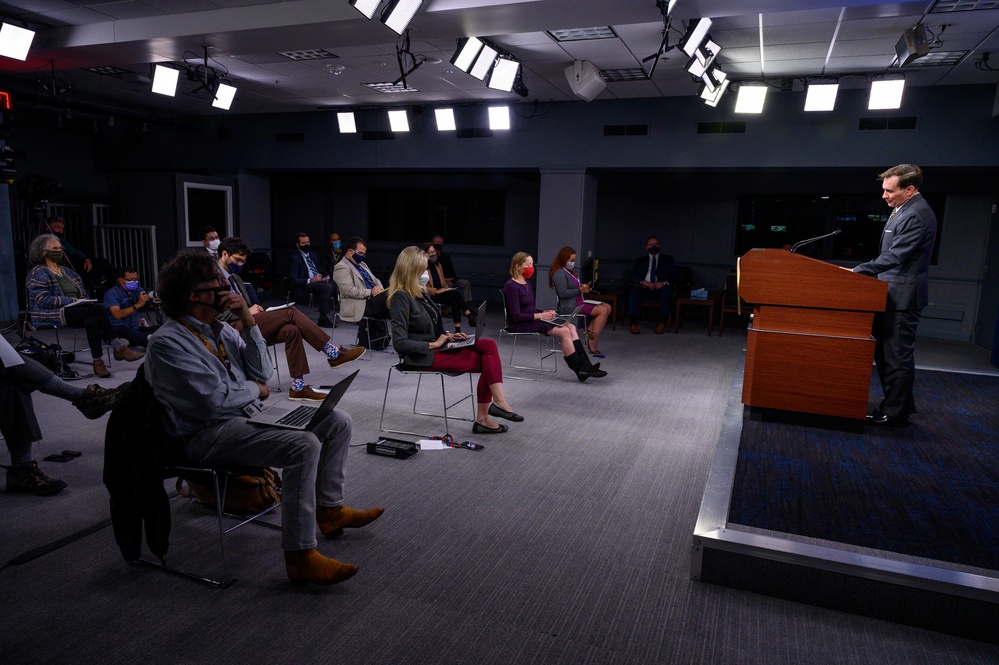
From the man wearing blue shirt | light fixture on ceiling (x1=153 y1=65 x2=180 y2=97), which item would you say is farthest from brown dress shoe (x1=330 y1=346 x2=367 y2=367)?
light fixture on ceiling (x1=153 y1=65 x2=180 y2=97)

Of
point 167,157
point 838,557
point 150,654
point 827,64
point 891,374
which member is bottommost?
point 150,654

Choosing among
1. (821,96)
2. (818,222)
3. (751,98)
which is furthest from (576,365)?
(818,222)

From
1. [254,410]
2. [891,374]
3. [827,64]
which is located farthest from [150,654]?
[827,64]

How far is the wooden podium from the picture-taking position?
4.12 metres

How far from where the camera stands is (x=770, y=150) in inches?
334

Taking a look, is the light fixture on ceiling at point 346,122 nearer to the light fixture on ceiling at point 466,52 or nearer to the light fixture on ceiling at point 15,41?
the light fixture on ceiling at point 466,52

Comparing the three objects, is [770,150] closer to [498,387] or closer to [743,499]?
[498,387]

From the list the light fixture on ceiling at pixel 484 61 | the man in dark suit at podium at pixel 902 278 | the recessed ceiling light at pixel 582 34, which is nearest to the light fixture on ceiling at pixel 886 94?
the recessed ceiling light at pixel 582 34

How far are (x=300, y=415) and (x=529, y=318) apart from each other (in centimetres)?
348

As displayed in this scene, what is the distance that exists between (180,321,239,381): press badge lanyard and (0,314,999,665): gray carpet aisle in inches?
32.1

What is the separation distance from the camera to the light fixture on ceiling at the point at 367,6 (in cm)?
457

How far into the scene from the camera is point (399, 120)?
9570mm

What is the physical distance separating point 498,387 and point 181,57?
5421 millimetres

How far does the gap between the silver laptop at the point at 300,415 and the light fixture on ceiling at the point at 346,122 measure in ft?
27.1
